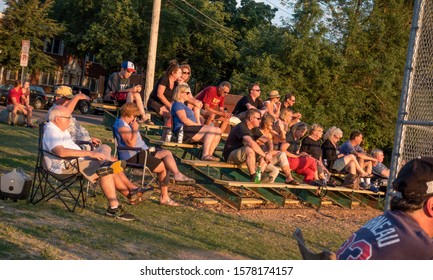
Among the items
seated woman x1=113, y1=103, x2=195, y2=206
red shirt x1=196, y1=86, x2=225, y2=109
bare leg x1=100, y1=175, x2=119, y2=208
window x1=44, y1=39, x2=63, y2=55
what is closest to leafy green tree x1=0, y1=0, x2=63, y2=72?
window x1=44, y1=39, x2=63, y2=55

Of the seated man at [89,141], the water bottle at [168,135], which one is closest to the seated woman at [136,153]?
the seated man at [89,141]

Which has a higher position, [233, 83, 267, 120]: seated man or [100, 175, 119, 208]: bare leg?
[233, 83, 267, 120]: seated man

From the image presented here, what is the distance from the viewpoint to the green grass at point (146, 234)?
6477 millimetres

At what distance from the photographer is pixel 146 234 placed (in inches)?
301

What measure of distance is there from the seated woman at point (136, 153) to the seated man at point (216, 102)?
125 inches

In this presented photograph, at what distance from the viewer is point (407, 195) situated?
3.34 m

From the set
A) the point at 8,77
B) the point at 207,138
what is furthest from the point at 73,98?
the point at 8,77

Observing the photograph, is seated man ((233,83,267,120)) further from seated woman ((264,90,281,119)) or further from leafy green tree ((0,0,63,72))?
leafy green tree ((0,0,63,72))

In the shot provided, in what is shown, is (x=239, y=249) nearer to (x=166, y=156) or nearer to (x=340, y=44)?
(x=166, y=156)

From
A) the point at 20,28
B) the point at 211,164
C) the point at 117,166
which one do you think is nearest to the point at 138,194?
the point at 117,166

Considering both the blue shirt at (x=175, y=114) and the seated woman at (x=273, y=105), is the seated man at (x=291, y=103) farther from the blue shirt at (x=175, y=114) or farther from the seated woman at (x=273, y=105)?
the blue shirt at (x=175, y=114)

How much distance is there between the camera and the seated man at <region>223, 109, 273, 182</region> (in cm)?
1116

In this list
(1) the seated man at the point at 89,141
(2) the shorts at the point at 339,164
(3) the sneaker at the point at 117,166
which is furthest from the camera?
(2) the shorts at the point at 339,164

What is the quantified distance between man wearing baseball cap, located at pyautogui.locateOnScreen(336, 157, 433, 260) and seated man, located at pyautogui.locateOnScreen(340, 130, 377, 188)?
1113cm
